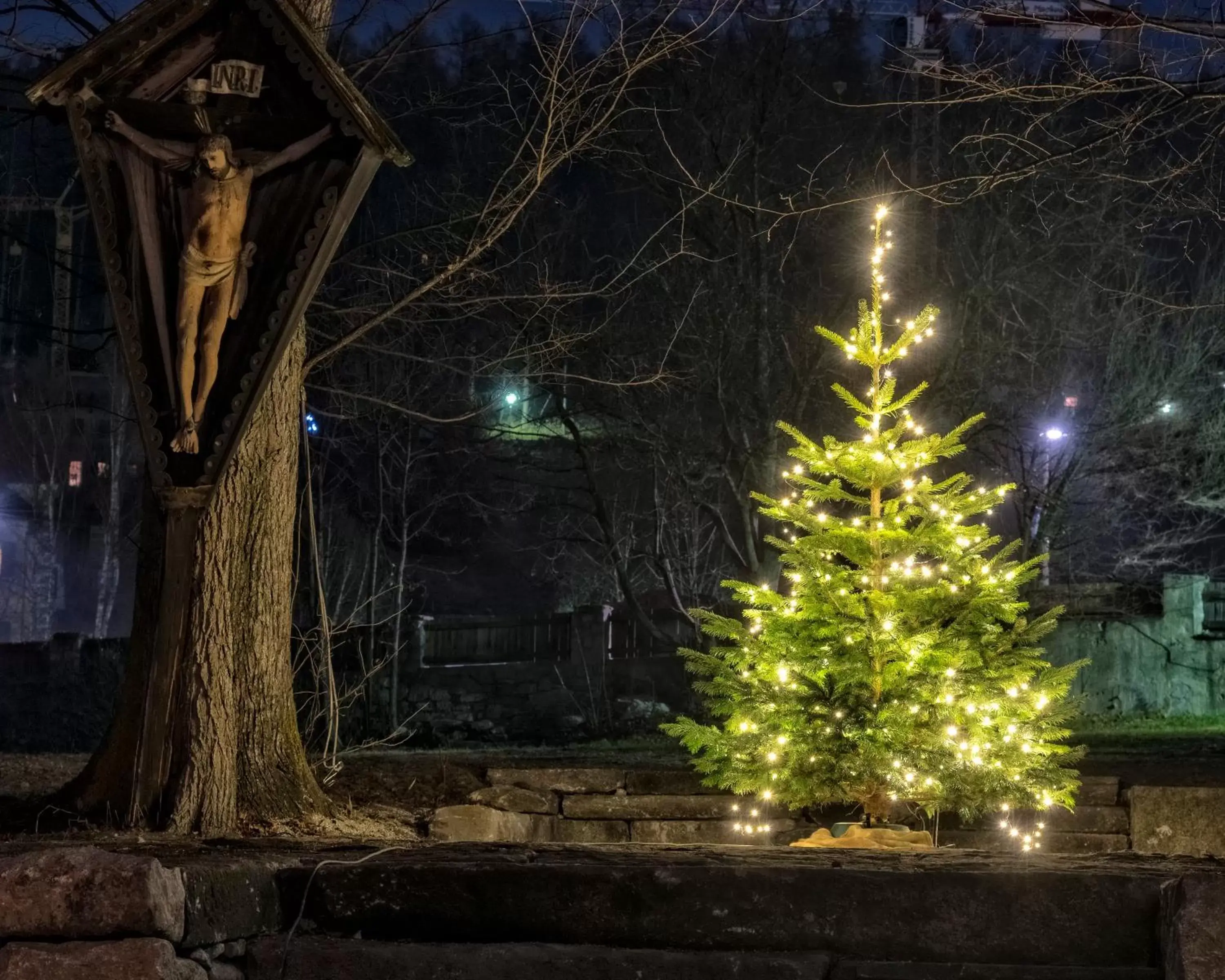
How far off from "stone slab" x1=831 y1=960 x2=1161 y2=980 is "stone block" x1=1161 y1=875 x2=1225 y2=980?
13 centimetres

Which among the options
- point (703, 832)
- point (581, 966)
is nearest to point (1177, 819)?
point (703, 832)

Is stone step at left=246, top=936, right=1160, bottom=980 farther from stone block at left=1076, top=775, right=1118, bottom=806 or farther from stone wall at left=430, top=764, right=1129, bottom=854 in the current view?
stone block at left=1076, top=775, right=1118, bottom=806

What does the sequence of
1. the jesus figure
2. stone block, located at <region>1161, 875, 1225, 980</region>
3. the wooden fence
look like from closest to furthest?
stone block, located at <region>1161, 875, 1225, 980</region> → the jesus figure → the wooden fence

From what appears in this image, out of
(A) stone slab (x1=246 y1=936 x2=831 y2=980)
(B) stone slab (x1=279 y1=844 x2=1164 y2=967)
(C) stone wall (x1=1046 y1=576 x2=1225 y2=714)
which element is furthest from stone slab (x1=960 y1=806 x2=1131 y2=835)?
(C) stone wall (x1=1046 y1=576 x2=1225 y2=714)

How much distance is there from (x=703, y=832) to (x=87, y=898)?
583 cm

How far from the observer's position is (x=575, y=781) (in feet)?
30.0

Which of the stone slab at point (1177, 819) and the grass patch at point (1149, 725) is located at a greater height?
the grass patch at point (1149, 725)

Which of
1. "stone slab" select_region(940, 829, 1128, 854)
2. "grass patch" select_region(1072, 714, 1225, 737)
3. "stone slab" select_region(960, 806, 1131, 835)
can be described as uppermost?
"grass patch" select_region(1072, 714, 1225, 737)

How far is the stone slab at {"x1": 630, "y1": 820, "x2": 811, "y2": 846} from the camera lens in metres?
8.55

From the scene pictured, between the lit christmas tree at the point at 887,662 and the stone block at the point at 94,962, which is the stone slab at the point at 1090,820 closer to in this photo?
the lit christmas tree at the point at 887,662

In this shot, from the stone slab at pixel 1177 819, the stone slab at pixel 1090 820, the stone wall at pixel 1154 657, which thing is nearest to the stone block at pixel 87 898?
the stone slab at pixel 1090 820

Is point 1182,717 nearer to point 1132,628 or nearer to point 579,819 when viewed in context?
point 1132,628

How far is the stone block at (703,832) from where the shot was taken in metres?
8.55

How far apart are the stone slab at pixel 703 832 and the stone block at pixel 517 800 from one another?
58 cm
